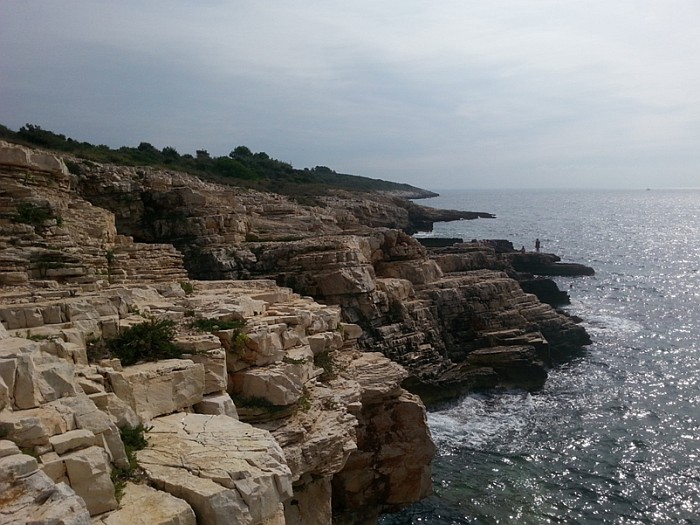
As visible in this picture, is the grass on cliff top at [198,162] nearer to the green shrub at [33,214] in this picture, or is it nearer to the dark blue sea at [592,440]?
Answer: the green shrub at [33,214]

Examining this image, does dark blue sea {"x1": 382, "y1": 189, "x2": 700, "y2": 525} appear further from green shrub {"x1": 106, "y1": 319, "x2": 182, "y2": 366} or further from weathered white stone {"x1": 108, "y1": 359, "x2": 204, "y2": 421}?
green shrub {"x1": 106, "y1": 319, "x2": 182, "y2": 366}

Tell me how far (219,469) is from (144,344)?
3883 millimetres

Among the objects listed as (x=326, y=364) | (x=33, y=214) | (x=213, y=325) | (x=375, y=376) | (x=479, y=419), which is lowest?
(x=479, y=419)

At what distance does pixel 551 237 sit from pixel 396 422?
281ft

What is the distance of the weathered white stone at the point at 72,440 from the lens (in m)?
6.91

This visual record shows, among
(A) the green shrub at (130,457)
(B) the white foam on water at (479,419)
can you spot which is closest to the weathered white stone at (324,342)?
(A) the green shrub at (130,457)

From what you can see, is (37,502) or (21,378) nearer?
(37,502)

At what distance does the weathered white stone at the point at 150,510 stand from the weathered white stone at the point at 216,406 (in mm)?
2790

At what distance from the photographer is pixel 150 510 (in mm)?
6797

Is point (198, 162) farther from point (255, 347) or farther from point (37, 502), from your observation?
point (37, 502)

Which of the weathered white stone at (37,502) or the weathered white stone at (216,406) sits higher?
the weathered white stone at (37,502)

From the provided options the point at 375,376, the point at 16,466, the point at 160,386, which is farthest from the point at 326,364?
the point at 16,466

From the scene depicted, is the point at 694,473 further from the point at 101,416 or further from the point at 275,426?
the point at 101,416

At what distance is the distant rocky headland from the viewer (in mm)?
7160
